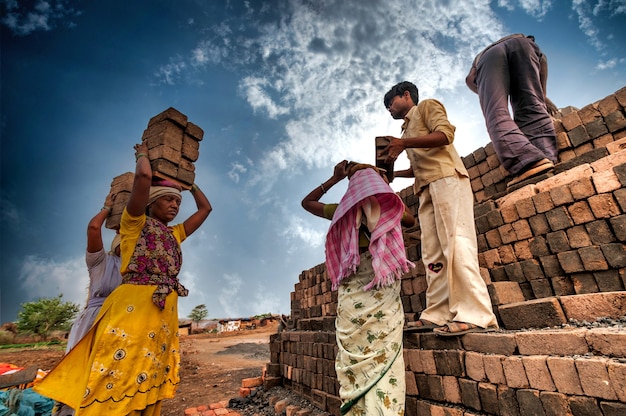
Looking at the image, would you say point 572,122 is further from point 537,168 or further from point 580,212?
point 580,212

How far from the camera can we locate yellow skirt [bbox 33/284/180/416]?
188 cm

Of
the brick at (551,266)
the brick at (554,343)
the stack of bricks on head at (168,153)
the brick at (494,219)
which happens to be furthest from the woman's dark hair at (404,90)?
the brick at (554,343)

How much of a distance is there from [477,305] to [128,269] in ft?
9.09

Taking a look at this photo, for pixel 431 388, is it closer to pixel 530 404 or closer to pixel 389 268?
pixel 530 404

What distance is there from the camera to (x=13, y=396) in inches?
160

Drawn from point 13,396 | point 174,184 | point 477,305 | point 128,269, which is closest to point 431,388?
point 477,305

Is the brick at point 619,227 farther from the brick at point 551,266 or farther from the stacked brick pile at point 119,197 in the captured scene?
the stacked brick pile at point 119,197

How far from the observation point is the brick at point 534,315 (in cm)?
209

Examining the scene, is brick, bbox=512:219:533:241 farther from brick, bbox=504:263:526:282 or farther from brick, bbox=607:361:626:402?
brick, bbox=607:361:626:402

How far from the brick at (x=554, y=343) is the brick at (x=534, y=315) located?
14.7 inches

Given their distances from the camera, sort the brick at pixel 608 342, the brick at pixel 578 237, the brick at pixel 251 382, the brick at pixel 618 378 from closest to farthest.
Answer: the brick at pixel 618 378 → the brick at pixel 608 342 → the brick at pixel 578 237 → the brick at pixel 251 382

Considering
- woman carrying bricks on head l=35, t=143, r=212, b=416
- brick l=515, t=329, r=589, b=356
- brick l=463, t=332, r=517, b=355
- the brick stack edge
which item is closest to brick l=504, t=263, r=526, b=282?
the brick stack edge

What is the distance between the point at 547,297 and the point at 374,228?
6.02 feet

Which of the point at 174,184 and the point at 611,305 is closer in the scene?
the point at 611,305
